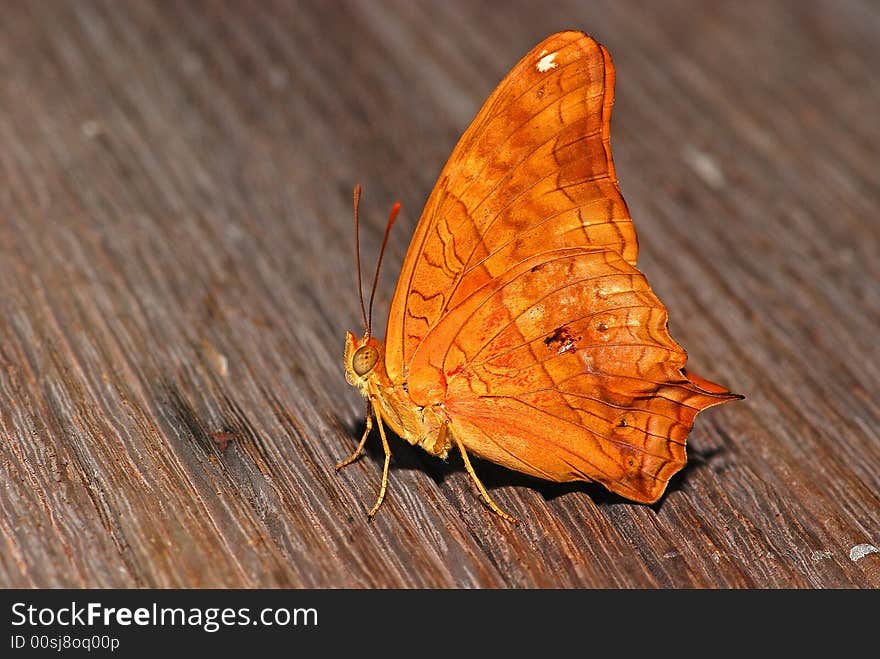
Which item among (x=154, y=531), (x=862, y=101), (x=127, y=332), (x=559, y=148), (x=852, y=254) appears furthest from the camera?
(x=862, y=101)

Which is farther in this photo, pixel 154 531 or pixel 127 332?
pixel 127 332

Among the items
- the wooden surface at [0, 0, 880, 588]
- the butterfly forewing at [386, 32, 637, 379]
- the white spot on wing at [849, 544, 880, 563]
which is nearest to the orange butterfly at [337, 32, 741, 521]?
the butterfly forewing at [386, 32, 637, 379]

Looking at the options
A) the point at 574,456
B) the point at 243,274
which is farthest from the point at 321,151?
the point at 574,456

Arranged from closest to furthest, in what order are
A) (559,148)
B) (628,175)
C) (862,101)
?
1. (559,148)
2. (628,175)
3. (862,101)

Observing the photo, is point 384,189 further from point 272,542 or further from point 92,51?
point 272,542

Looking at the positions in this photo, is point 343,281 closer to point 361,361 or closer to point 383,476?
point 361,361

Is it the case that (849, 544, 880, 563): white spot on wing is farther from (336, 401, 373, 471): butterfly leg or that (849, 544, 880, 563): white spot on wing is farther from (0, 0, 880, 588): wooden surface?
(336, 401, 373, 471): butterfly leg
